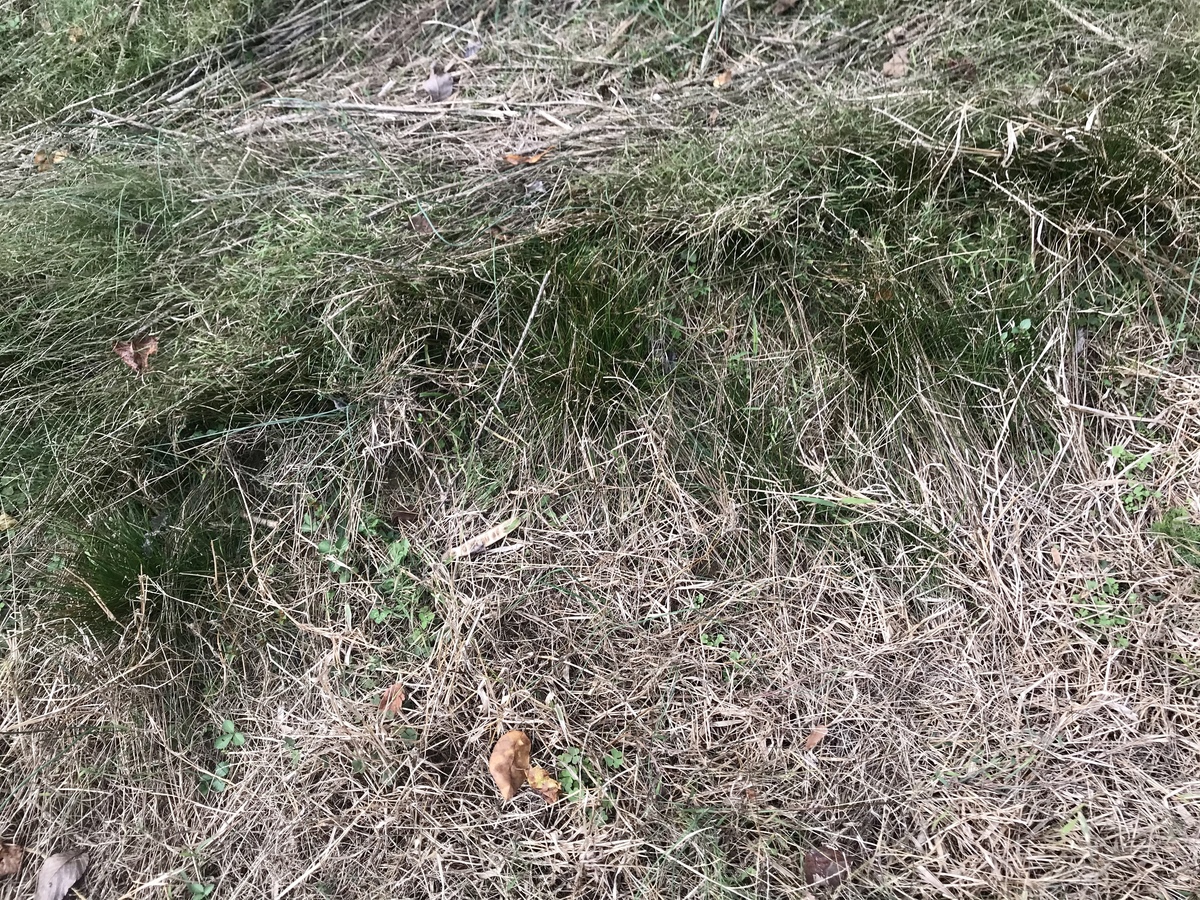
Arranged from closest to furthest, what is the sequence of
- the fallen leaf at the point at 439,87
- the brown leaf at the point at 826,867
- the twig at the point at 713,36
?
the brown leaf at the point at 826,867, the twig at the point at 713,36, the fallen leaf at the point at 439,87

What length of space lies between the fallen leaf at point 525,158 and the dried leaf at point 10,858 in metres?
2.34

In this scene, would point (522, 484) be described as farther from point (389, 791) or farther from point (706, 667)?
point (389, 791)

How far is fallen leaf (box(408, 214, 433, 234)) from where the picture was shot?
215cm

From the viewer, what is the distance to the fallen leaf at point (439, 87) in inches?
99.1

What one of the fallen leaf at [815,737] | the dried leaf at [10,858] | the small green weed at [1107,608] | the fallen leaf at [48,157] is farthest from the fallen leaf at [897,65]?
the dried leaf at [10,858]

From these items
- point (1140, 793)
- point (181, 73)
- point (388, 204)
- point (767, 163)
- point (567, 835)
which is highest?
point (181, 73)

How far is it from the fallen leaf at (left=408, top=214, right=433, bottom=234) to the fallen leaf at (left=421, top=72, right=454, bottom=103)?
2.08 ft

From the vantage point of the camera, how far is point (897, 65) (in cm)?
232

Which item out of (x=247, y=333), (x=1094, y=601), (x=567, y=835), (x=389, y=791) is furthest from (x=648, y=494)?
(x=247, y=333)

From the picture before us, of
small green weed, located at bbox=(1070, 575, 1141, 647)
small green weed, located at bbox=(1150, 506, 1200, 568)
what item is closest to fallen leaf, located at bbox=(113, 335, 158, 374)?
small green weed, located at bbox=(1070, 575, 1141, 647)

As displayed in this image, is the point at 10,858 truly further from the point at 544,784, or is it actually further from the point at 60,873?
the point at 544,784

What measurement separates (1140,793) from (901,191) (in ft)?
5.36

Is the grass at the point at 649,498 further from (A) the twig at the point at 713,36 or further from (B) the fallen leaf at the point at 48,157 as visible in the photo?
(B) the fallen leaf at the point at 48,157

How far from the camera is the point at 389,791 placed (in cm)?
169
